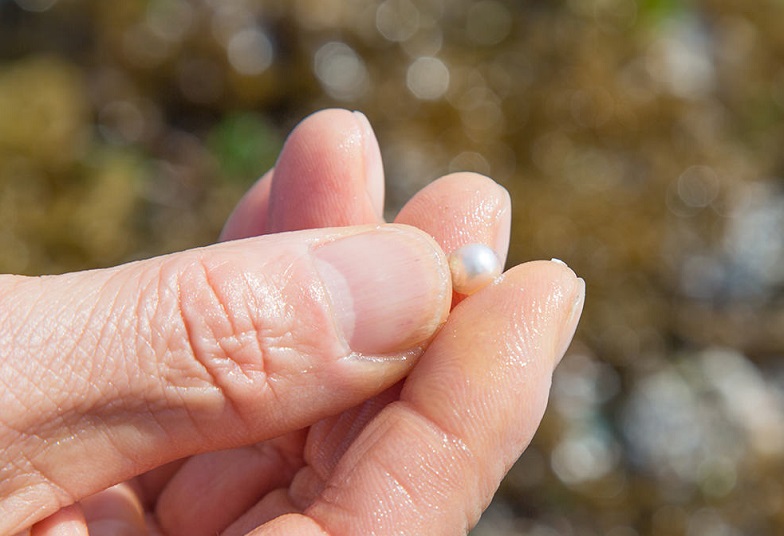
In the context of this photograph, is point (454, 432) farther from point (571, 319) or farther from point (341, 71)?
point (341, 71)

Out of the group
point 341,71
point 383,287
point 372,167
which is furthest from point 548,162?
point 383,287

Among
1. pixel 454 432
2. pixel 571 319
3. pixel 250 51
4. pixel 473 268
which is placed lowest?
pixel 454 432

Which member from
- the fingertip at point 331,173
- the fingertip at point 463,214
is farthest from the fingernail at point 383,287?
the fingertip at point 331,173

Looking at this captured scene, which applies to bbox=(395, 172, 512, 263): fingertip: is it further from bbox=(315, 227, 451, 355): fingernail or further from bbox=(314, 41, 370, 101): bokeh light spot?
bbox=(314, 41, 370, 101): bokeh light spot

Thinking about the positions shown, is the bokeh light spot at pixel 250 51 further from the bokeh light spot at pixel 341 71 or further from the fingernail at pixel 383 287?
the fingernail at pixel 383 287

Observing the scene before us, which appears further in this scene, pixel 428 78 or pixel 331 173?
pixel 428 78
